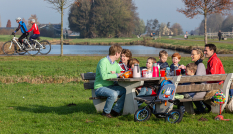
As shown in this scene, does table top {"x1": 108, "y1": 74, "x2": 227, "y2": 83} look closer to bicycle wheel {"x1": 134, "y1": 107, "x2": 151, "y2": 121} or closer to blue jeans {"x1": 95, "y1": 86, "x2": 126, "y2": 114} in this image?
blue jeans {"x1": 95, "y1": 86, "x2": 126, "y2": 114}

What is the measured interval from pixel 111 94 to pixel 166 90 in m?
1.03

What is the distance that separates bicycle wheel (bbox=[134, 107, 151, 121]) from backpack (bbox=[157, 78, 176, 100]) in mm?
333

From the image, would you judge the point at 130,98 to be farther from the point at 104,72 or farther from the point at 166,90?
the point at 166,90

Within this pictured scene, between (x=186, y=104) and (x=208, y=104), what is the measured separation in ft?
→ 1.34

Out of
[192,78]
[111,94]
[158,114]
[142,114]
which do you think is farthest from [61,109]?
[192,78]

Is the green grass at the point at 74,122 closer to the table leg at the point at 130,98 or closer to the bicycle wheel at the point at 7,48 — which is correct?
the table leg at the point at 130,98

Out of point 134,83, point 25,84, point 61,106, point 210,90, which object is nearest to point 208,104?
point 210,90

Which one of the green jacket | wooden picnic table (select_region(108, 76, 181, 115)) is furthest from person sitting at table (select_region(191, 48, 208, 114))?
the green jacket

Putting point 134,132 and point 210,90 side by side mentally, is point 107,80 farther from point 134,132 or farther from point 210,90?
point 210,90

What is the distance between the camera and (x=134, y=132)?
4.33 m

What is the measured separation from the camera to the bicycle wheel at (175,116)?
4.77 metres

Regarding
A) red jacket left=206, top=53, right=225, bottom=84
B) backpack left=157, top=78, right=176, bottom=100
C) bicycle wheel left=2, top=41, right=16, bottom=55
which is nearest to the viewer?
backpack left=157, top=78, right=176, bottom=100

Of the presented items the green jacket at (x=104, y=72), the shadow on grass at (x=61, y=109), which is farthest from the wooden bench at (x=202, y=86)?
the shadow on grass at (x=61, y=109)

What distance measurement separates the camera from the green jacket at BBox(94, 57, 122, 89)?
5176 millimetres
